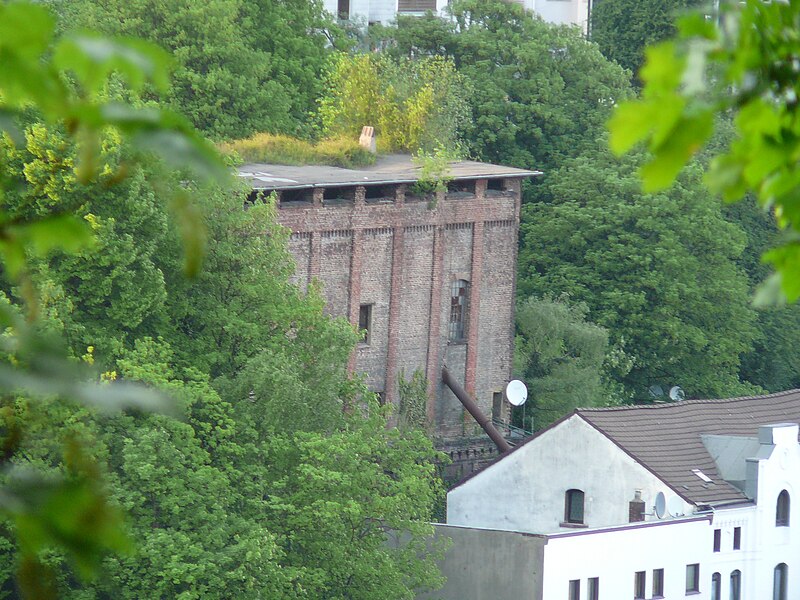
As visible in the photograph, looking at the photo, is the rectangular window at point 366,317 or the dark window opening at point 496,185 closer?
the rectangular window at point 366,317

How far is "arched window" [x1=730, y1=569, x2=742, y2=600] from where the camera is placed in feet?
121

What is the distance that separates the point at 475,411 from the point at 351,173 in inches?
263

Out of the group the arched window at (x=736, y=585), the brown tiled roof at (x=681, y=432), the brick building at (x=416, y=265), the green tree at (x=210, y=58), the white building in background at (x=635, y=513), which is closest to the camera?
the white building in background at (x=635, y=513)

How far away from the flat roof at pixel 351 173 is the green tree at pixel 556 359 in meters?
4.62

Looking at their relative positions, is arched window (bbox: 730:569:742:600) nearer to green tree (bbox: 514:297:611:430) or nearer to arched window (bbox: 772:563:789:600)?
arched window (bbox: 772:563:789:600)

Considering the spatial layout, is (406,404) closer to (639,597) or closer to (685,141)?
(639,597)

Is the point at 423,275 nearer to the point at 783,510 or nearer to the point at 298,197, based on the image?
the point at 298,197

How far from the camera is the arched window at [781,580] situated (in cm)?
3778

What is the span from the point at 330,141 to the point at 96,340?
1459 centimetres

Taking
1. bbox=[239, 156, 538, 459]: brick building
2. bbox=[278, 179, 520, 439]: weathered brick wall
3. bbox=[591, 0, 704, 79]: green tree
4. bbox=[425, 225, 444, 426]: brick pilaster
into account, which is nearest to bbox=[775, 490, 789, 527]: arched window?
bbox=[239, 156, 538, 459]: brick building

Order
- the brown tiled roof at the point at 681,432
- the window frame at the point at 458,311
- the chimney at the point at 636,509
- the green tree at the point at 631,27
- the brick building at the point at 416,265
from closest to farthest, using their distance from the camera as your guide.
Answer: the chimney at the point at 636,509 < the brown tiled roof at the point at 681,432 < the brick building at the point at 416,265 < the window frame at the point at 458,311 < the green tree at the point at 631,27

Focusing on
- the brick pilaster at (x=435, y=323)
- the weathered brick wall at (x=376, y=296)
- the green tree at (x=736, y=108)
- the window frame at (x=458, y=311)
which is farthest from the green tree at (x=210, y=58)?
the green tree at (x=736, y=108)

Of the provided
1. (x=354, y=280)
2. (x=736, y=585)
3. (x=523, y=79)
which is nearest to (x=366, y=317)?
(x=354, y=280)

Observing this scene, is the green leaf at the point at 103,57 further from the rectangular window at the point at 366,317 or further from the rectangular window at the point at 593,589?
the rectangular window at the point at 366,317
